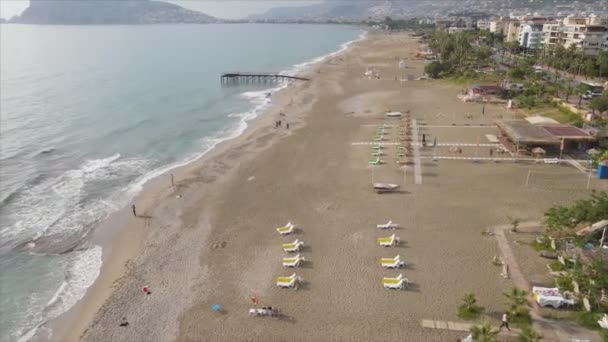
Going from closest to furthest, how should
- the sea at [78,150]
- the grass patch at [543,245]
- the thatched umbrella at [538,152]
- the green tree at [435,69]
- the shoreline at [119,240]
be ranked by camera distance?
the shoreline at [119,240] < the grass patch at [543,245] < the sea at [78,150] < the thatched umbrella at [538,152] < the green tree at [435,69]

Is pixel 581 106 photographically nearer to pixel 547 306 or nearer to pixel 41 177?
pixel 547 306

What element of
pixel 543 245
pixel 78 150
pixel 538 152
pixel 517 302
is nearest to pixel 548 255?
pixel 543 245

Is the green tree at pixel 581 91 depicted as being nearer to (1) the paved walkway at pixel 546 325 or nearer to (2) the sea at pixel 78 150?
(1) the paved walkway at pixel 546 325

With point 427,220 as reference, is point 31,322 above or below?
below

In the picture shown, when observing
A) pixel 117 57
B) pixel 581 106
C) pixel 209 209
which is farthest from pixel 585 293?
pixel 117 57

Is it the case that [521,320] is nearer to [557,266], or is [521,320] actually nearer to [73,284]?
[557,266]

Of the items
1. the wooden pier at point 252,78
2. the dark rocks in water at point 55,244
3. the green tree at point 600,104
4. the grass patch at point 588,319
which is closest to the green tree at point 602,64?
the green tree at point 600,104
